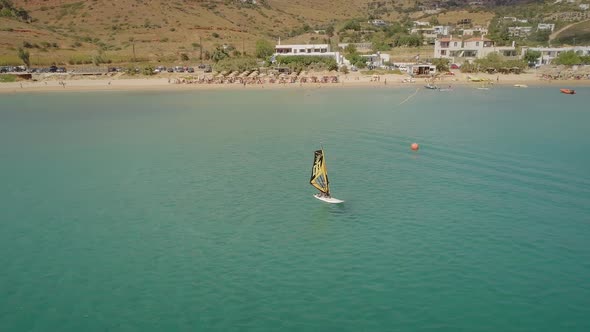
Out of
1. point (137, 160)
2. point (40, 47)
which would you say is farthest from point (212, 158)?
point (40, 47)

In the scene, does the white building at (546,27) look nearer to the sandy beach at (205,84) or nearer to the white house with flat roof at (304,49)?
the sandy beach at (205,84)

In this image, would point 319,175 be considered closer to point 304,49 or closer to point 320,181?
point 320,181

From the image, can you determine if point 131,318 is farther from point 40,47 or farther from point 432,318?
point 40,47

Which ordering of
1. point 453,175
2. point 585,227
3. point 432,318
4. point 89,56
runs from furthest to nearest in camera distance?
point 89,56, point 453,175, point 585,227, point 432,318

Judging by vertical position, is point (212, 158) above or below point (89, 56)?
below

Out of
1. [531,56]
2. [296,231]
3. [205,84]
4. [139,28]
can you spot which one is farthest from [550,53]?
[296,231]

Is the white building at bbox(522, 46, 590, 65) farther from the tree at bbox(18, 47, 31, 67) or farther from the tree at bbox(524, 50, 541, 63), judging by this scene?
the tree at bbox(18, 47, 31, 67)
